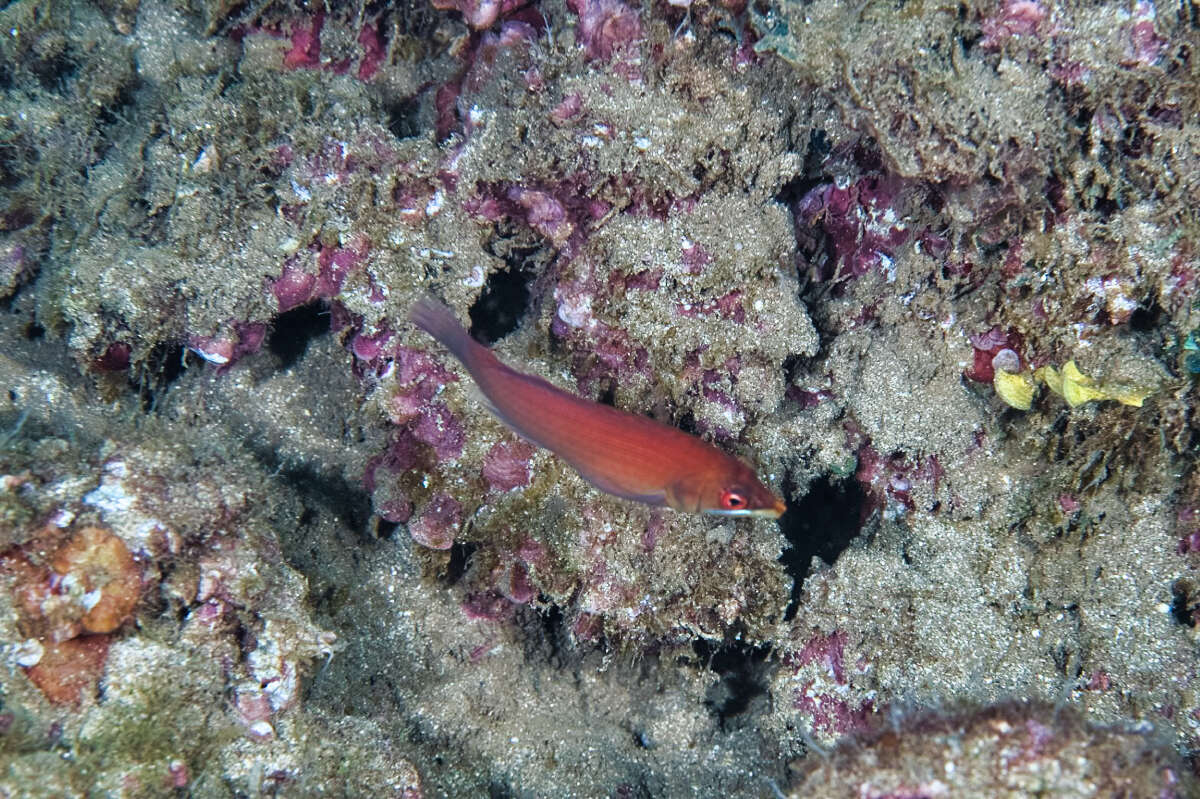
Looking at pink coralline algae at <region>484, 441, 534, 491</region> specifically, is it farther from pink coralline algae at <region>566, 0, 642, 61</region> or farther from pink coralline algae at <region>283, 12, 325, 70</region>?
pink coralline algae at <region>283, 12, 325, 70</region>

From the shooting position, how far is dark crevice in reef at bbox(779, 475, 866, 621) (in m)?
4.29

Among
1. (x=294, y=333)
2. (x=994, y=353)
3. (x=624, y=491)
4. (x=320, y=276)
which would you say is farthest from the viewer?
(x=294, y=333)

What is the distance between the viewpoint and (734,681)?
4.63 m

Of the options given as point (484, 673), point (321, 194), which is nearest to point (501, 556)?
point (484, 673)

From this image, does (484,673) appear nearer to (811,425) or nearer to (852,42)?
(811,425)

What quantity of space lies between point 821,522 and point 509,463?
235 cm

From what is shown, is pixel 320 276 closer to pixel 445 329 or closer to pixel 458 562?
pixel 445 329

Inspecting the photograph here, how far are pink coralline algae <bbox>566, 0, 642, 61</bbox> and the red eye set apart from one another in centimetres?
263

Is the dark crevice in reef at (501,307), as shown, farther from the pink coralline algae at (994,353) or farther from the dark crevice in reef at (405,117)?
the pink coralline algae at (994,353)

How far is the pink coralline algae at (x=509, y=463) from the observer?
3.91 metres

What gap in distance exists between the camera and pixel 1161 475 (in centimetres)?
343

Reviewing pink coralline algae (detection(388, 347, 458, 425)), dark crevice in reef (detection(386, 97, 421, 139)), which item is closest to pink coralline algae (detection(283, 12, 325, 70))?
dark crevice in reef (detection(386, 97, 421, 139))

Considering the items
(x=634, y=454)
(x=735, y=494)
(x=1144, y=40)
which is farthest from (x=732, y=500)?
(x=1144, y=40)

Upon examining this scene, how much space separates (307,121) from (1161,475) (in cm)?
559
